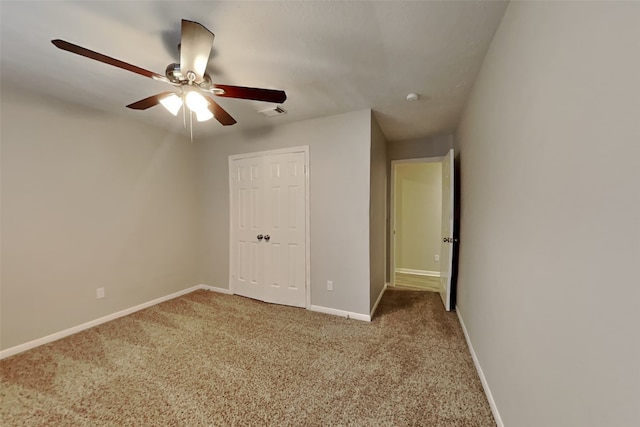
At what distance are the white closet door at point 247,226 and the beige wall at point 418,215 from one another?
2.58 meters

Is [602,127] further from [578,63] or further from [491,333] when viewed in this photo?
[491,333]

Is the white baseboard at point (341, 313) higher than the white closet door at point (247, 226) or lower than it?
lower

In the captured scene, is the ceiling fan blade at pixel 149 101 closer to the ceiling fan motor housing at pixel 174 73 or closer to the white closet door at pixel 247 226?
the ceiling fan motor housing at pixel 174 73

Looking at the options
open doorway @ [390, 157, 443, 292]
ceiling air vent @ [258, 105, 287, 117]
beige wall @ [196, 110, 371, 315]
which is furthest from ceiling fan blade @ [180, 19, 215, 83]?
open doorway @ [390, 157, 443, 292]

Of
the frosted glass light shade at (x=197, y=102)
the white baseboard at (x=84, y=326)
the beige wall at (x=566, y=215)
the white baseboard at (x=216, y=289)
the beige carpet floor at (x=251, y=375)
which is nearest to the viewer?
the beige wall at (x=566, y=215)

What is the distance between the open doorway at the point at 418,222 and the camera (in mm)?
4512

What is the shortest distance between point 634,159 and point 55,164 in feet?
12.6

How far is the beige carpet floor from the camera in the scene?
146cm

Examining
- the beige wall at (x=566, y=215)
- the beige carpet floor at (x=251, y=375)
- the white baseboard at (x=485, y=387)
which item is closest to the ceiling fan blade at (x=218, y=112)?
the beige wall at (x=566, y=215)

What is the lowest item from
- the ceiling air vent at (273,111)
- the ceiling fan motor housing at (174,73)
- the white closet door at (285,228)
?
the white closet door at (285,228)

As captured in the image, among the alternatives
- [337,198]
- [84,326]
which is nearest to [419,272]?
[337,198]

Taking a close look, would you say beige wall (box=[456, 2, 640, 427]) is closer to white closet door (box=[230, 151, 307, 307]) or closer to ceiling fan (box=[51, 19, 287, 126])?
ceiling fan (box=[51, 19, 287, 126])

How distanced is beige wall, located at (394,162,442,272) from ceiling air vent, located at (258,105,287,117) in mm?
2630

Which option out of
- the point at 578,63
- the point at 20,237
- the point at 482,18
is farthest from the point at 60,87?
the point at 578,63
